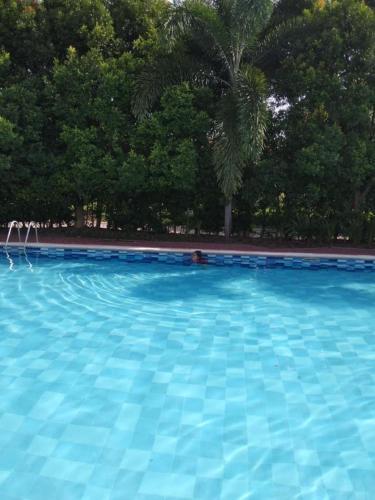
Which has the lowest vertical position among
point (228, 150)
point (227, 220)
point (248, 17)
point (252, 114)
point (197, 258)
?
point (197, 258)

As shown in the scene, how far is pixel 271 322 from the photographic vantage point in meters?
6.52

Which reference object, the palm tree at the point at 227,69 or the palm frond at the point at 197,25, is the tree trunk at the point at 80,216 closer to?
the palm tree at the point at 227,69

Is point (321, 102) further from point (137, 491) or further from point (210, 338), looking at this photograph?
point (137, 491)

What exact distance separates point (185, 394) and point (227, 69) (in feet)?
33.3

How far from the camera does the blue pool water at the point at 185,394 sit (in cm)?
324

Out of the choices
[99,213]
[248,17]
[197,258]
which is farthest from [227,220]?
[248,17]

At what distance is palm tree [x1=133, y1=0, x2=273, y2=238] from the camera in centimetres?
1029

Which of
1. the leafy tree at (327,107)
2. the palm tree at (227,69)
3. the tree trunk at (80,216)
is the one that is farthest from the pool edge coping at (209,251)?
the tree trunk at (80,216)

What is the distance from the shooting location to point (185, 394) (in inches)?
173

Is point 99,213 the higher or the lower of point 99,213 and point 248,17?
the lower

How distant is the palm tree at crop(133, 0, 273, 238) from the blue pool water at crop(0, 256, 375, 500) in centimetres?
404

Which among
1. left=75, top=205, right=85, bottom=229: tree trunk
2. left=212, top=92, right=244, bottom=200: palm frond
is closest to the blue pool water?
left=212, top=92, right=244, bottom=200: palm frond

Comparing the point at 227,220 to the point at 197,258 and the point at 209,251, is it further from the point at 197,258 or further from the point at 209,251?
the point at 197,258

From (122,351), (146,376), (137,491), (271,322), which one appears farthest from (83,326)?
(137,491)
